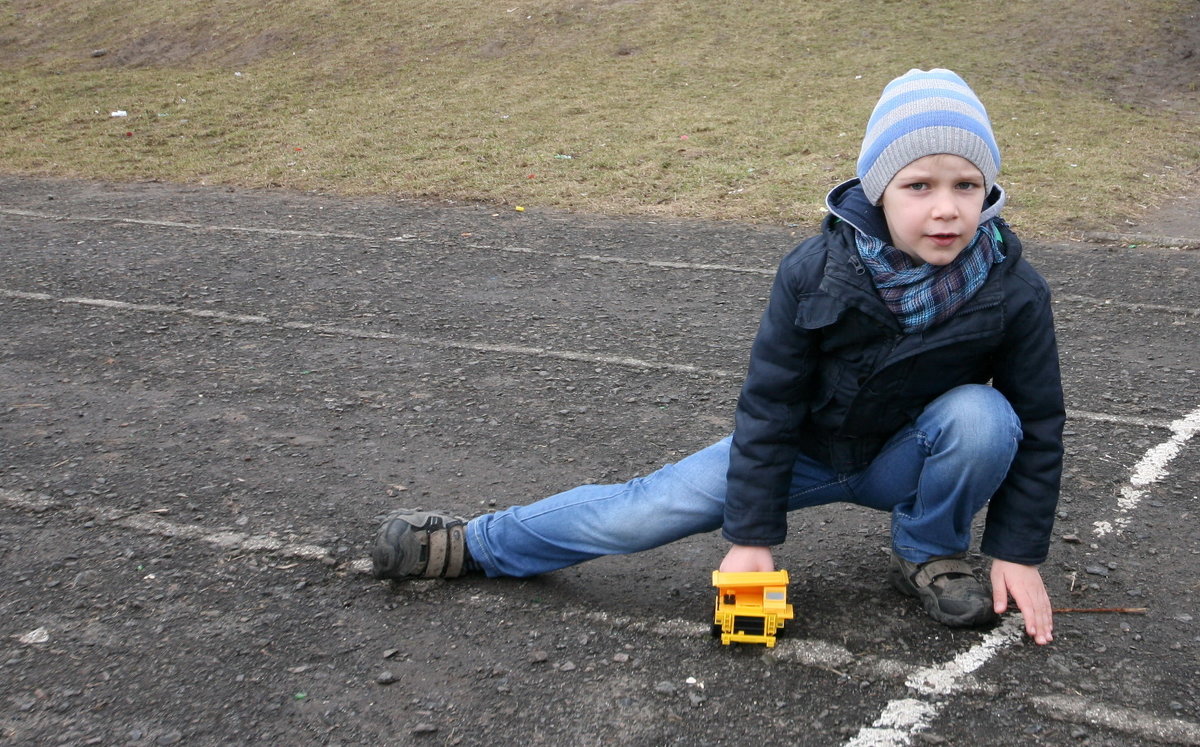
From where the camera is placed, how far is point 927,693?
→ 272 cm

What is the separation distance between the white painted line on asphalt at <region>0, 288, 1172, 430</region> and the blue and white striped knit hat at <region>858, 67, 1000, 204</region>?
231 cm

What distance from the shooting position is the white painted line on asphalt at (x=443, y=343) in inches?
182

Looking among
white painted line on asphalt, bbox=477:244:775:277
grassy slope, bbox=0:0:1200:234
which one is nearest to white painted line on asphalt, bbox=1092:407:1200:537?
white painted line on asphalt, bbox=477:244:775:277

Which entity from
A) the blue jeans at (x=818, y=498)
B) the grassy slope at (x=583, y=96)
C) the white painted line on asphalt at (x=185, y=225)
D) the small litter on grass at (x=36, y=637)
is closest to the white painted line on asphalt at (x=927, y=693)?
the blue jeans at (x=818, y=498)

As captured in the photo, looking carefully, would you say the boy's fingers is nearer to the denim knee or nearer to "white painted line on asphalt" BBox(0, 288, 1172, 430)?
the denim knee

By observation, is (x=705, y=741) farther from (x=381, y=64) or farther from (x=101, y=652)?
(x=381, y=64)

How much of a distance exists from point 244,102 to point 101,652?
12.0 m

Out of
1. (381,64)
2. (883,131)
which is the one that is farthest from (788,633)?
(381,64)

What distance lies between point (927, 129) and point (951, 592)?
1.17 meters

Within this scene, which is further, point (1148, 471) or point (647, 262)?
point (647, 262)

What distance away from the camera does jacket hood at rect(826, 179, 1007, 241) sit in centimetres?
270

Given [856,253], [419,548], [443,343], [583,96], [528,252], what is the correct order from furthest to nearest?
[583,96] < [528,252] < [443,343] < [419,548] < [856,253]

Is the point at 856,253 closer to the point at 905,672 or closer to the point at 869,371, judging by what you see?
the point at 869,371

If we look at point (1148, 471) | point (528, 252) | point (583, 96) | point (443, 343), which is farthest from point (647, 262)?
point (583, 96)
